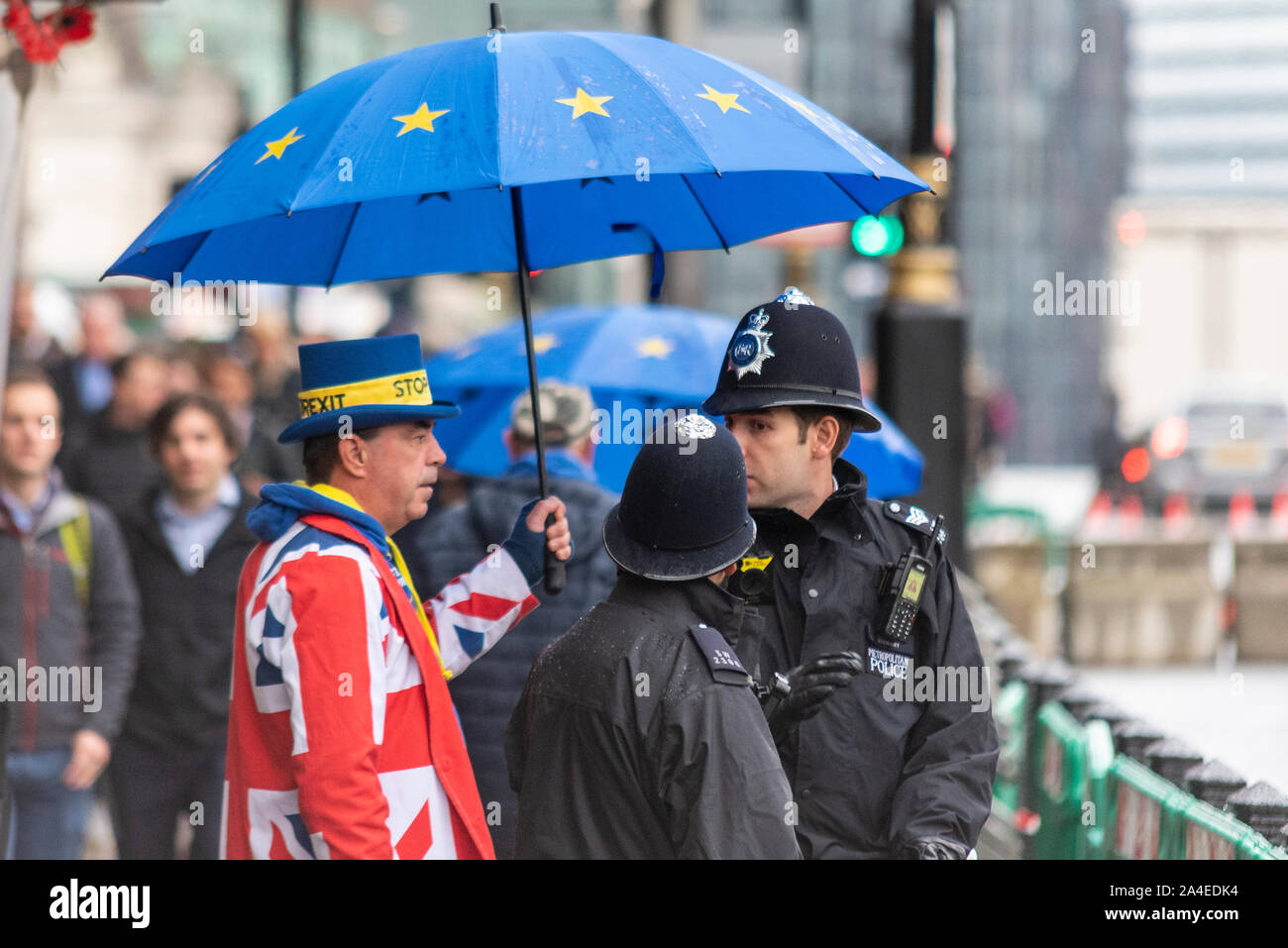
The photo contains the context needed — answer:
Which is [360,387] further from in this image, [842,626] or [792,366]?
[842,626]

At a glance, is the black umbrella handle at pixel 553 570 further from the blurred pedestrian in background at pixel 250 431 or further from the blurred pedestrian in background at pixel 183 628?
the blurred pedestrian in background at pixel 250 431

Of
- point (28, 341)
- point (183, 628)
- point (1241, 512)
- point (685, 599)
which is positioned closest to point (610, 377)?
point (183, 628)

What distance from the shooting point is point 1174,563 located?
12.5 metres

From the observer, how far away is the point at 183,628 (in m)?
6.23

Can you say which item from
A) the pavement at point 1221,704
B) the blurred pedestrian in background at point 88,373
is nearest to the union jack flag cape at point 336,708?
the pavement at point 1221,704

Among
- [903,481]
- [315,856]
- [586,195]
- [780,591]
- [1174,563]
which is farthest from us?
[1174,563]

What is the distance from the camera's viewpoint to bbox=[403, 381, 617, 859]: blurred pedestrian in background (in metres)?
4.93

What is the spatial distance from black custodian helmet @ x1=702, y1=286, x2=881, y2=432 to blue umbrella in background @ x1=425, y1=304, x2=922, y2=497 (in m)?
2.11

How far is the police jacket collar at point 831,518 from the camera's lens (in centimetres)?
339

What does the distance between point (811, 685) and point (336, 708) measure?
92 cm

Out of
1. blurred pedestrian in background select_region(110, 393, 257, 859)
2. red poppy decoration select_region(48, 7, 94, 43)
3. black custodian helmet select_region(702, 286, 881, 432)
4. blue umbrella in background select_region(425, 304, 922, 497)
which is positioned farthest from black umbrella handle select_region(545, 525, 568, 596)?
blurred pedestrian in background select_region(110, 393, 257, 859)

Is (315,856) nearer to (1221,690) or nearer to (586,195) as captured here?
(586,195)
